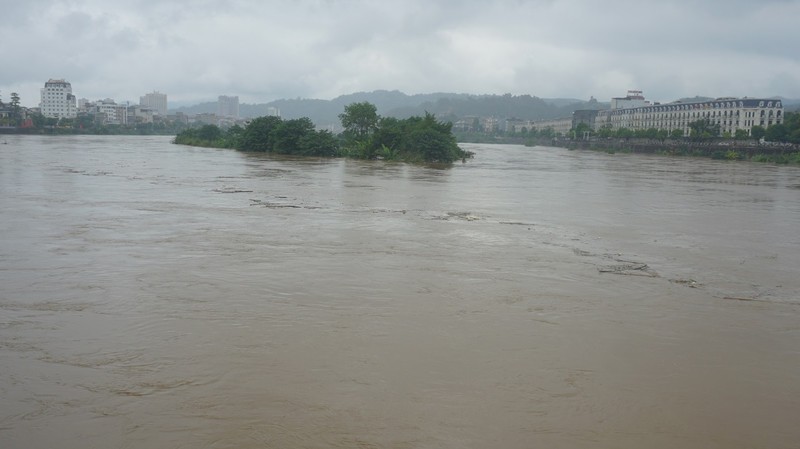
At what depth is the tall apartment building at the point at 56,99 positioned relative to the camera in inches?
4656

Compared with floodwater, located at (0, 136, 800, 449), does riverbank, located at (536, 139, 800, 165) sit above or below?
above

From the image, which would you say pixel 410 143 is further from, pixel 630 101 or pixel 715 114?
pixel 630 101

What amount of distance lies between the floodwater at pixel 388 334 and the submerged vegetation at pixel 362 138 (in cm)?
2147

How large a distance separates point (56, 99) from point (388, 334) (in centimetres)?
13294

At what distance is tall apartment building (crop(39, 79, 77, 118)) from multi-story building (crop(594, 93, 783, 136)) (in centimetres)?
9746

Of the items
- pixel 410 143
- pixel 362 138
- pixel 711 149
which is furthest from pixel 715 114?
pixel 410 143

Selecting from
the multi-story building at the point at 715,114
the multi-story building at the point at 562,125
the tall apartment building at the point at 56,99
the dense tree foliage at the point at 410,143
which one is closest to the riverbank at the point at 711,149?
the multi-story building at the point at 715,114

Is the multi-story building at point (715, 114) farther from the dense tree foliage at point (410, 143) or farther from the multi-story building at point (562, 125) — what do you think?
the dense tree foliage at point (410, 143)

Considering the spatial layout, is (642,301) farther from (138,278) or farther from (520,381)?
(138,278)

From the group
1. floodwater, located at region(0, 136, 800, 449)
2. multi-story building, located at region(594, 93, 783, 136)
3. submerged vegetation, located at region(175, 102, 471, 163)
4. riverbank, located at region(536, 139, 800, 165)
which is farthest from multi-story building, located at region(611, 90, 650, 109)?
floodwater, located at region(0, 136, 800, 449)

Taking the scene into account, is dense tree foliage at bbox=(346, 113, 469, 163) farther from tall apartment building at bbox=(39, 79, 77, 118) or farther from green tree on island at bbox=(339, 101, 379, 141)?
tall apartment building at bbox=(39, 79, 77, 118)

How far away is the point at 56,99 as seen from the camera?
119 meters

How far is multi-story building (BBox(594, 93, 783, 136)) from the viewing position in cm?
6406

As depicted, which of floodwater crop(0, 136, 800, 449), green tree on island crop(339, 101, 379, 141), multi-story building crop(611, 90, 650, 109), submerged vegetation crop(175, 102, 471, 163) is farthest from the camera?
multi-story building crop(611, 90, 650, 109)
